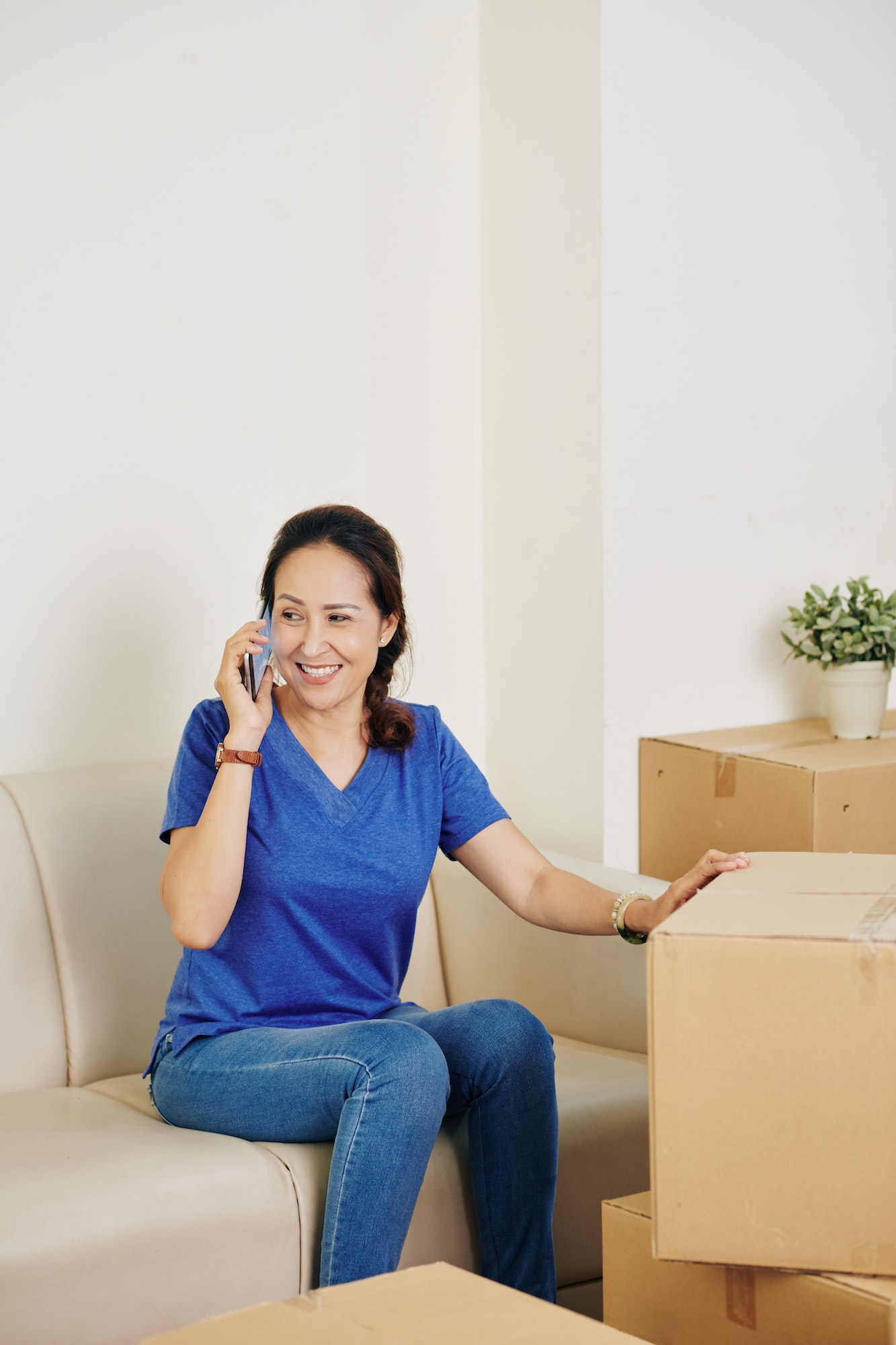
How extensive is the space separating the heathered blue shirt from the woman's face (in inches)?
2.9

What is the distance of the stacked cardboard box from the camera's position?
1063 millimetres

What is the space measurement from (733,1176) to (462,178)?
6.08 feet

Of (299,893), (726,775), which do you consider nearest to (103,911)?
(299,893)

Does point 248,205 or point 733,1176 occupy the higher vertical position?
point 248,205

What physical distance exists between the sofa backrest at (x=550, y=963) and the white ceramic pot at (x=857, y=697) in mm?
495

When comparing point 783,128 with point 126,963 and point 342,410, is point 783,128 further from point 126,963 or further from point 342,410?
point 126,963

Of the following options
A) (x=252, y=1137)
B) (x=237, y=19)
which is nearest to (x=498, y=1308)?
(x=252, y=1137)

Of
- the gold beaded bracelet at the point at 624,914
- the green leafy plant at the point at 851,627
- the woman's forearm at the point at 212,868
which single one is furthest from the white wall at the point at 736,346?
the woman's forearm at the point at 212,868

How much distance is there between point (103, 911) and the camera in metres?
1.86

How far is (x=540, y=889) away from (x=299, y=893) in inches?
12.5

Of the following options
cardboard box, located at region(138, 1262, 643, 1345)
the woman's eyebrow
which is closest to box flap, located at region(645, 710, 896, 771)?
the woman's eyebrow

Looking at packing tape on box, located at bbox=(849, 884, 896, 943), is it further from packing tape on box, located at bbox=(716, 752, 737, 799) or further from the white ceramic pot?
the white ceramic pot

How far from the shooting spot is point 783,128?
7.73ft

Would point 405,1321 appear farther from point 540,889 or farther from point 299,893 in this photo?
point 540,889
